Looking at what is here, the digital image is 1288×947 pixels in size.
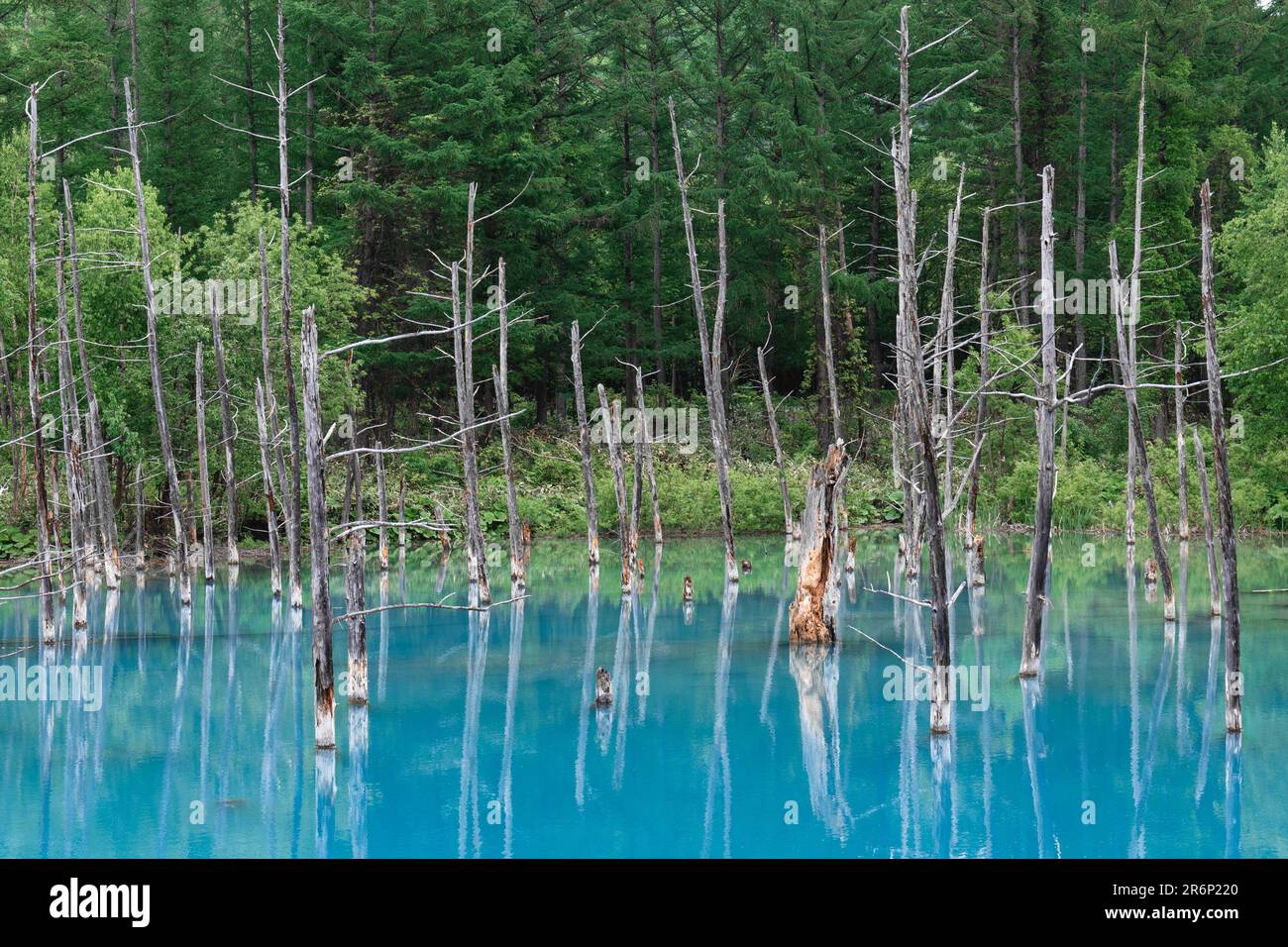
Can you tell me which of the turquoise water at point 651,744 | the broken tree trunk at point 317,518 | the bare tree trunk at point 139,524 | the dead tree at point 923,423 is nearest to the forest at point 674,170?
the bare tree trunk at point 139,524

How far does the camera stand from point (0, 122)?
40.3 meters

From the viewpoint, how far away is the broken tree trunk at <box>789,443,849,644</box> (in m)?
20.3

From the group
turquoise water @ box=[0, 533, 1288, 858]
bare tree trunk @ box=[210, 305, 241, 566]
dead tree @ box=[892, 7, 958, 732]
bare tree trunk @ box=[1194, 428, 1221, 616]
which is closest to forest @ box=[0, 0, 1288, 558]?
bare tree trunk @ box=[210, 305, 241, 566]

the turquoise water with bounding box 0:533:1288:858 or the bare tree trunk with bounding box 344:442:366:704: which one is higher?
the bare tree trunk with bounding box 344:442:366:704

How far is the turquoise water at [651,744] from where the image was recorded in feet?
37.2

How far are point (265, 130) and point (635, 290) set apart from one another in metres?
12.9

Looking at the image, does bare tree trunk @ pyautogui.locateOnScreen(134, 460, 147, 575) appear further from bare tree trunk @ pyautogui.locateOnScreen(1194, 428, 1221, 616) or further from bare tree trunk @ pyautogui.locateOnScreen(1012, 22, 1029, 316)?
bare tree trunk @ pyautogui.locateOnScreen(1012, 22, 1029, 316)

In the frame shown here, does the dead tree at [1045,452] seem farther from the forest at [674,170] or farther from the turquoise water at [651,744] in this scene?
the forest at [674,170]

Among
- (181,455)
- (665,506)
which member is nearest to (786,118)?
(665,506)

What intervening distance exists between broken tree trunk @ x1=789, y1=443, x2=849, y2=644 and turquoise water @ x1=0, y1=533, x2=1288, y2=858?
0.48 m

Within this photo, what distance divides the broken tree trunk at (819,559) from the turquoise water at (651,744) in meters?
0.48

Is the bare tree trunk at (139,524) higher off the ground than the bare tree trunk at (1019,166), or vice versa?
the bare tree trunk at (1019,166)
